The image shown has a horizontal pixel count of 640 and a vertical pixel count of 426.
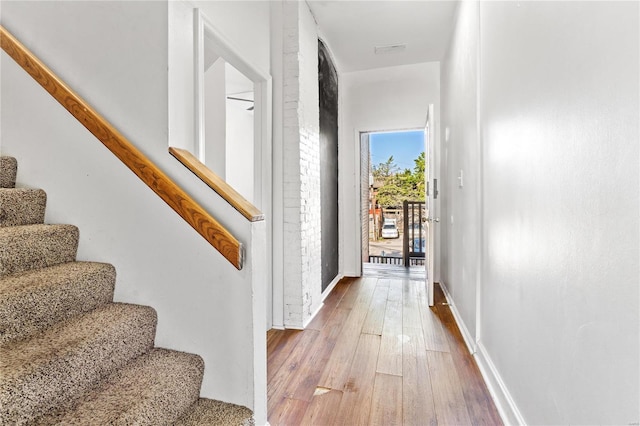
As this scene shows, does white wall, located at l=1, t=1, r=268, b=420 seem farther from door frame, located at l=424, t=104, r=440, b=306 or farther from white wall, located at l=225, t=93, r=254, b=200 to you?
white wall, located at l=225, t=93, r=254, b=200

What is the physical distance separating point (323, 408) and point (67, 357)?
45.5 inches

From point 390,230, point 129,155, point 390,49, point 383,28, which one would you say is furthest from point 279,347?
point 390,230

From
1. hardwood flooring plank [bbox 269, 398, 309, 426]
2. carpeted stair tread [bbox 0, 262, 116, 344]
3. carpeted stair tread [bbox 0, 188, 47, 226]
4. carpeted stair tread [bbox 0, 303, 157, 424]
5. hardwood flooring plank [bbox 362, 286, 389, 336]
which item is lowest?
hardwood flooring plank [bbox 269, 398, 309, 426]

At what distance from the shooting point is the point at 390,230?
25.4 ft

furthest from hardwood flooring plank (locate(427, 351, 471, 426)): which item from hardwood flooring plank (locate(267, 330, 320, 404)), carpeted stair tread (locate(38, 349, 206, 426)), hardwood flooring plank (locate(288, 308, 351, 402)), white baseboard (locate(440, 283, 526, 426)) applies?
carpeted stair tread (locate(38, 349, 206, 426))

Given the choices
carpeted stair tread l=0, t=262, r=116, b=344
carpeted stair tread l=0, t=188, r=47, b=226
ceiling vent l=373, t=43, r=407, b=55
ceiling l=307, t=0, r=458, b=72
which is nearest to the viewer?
carpeted stair tread l=0, t=262, r=116, b=344

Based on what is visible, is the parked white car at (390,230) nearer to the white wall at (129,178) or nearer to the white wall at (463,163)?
the white wall at (463,163)

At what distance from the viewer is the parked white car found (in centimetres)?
766

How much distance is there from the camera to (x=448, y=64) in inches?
140

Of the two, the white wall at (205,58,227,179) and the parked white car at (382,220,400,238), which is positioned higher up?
the white wall at (205,58,227,179)

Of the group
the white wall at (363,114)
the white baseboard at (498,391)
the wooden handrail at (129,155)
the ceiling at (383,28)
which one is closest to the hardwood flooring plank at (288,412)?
the wooden handrail at (129,155)

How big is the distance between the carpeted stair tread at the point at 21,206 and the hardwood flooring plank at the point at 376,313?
228 cm

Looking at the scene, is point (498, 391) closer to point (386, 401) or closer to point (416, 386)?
A: point (416, 386)

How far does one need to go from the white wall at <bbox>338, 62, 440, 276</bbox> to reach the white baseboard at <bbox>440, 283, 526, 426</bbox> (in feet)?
7.34
